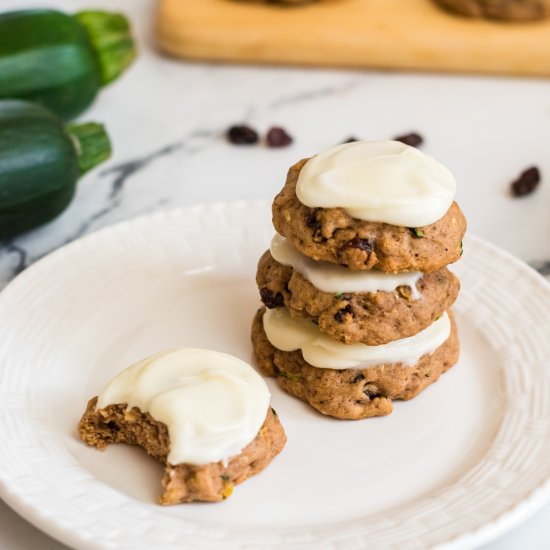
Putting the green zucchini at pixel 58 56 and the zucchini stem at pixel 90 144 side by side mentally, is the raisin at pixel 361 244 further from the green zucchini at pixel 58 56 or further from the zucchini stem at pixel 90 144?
the green zucchini at pixel 58 56

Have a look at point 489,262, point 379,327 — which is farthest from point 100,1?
point 379,327

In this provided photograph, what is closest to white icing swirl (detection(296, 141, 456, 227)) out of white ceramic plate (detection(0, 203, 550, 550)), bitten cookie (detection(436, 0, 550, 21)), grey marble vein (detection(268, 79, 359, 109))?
white ceramic plate (detection(0, 203, 550, 550))

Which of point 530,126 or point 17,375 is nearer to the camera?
point 17,375

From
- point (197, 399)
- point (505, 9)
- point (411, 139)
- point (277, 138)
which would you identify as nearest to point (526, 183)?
point (411, 139)

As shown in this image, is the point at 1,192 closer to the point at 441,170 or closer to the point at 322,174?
the point at 322,174

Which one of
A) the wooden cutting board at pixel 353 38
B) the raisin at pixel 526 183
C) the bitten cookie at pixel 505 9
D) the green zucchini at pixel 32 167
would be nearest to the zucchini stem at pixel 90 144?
the green zucchini at pixel 32 167
